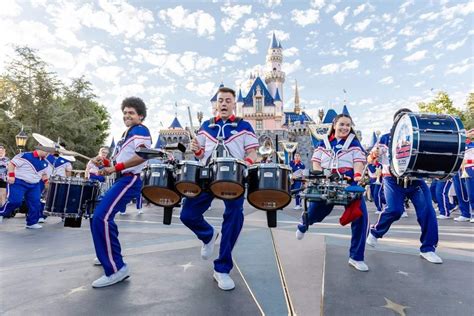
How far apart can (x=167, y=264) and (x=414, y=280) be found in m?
2.83

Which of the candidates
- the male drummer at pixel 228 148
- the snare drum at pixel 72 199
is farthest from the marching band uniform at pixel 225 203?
the snare drum at pixel 72 199

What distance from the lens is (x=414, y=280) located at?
3.38 metres

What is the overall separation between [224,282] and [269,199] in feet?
3.06

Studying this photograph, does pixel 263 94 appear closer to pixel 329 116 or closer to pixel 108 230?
pixel 329 116

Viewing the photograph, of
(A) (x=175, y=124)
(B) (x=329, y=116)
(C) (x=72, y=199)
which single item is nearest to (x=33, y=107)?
(A) (x=175, y=124)

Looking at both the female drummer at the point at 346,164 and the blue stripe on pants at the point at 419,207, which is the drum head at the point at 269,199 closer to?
the female drummer at the point at 346,164

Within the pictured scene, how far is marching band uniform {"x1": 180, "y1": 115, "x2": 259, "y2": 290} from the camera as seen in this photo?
131 inches

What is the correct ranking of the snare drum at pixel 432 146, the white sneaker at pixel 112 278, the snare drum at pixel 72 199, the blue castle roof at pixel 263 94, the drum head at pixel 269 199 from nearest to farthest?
the drum head at pixel 269 199 < the white sneaker at pixel 112 278 < the snare drum at pixel 432 146 < the snare drum at pixel 72 199 < the blue castle roof at pixel 263 94

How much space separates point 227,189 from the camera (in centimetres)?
301

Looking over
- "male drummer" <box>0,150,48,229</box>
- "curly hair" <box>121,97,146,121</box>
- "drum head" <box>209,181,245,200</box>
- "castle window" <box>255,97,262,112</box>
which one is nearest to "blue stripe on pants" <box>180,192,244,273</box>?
"drum head" <box>209,181,245,200</box>

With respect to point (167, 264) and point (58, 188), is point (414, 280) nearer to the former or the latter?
point (167, 264)

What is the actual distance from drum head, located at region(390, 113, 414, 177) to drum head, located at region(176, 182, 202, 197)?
2567 mm

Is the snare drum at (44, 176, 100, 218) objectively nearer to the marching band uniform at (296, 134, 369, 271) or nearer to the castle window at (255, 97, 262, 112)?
the marching band uniform at (296, 134, 369, 271)

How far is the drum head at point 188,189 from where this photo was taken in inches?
119
